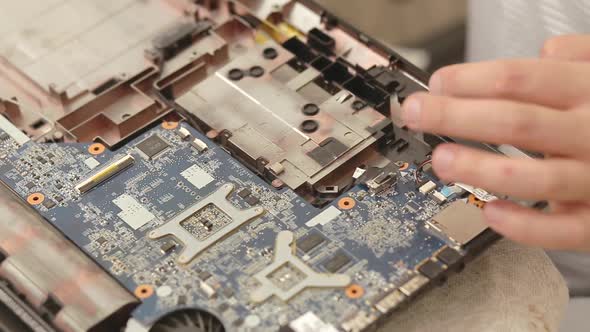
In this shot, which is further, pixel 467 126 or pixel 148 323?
pixel 148 323

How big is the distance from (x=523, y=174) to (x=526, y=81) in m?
0.23

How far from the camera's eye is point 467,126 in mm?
2238

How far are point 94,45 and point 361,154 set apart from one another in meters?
1.05

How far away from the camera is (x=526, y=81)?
2.24 metres

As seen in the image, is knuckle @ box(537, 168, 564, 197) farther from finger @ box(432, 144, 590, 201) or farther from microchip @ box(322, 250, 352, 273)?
microchip @ box(322, 250, 352, 273)

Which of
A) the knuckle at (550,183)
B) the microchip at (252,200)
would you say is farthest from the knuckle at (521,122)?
the microchip at (252,200)

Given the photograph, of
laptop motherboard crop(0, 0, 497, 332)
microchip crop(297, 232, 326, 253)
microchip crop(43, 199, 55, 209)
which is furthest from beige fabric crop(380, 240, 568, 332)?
→ microchip crop(43, 199, 55, 209)

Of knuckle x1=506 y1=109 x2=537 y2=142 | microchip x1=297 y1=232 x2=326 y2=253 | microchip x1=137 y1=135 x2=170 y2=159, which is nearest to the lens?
knuckle x1=506 y1=109 x2=537 y2=142

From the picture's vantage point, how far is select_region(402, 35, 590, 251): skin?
219 cm

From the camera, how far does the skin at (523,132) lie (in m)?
2.19

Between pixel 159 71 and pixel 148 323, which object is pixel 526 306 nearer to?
pixel 148 323

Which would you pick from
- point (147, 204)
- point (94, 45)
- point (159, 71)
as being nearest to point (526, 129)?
point (147, 204)

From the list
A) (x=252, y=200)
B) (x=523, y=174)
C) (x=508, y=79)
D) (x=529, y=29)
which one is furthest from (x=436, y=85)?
(x=529, y=29)

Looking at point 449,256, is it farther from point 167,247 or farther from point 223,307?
point 167,247
